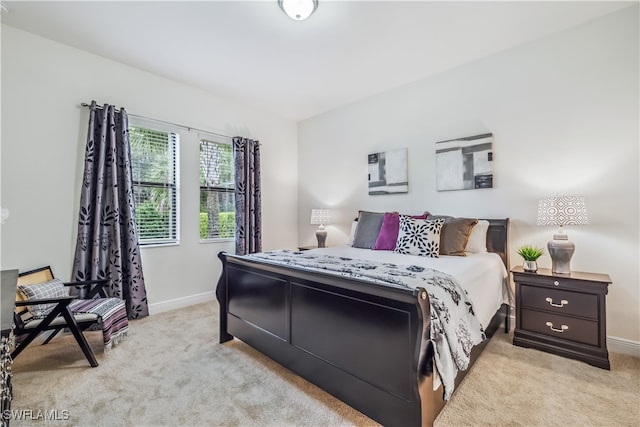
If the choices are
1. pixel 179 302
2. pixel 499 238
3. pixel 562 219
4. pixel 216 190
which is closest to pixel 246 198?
pixel 216 190

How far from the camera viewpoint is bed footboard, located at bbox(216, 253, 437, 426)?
1.31 metres

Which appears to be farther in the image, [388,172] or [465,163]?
[388,172]

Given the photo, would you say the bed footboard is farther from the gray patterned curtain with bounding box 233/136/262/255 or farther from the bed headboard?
the bed headboard

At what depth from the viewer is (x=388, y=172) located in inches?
143

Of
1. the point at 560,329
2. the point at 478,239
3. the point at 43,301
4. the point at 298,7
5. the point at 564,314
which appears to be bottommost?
the point at 560,329

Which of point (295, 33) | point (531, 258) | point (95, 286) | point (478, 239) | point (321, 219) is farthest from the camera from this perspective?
point (321, 219)

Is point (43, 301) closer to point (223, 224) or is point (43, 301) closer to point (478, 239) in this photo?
point (223, 224)

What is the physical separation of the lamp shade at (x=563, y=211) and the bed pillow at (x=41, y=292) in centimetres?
388

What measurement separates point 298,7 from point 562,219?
8.43 ft

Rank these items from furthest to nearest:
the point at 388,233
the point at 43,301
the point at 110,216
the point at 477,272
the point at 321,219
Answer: the point at 321,219
the point at 388,233
the point at 110,216
the point at 477,272
the point at 43,301

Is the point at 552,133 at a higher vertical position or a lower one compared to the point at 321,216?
higher

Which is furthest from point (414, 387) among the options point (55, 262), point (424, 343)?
point (55, 262)

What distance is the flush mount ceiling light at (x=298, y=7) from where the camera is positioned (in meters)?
2.08

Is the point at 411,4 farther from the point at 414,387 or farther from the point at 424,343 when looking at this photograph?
the point at 414,387
